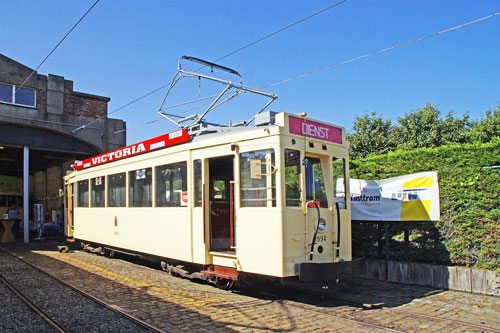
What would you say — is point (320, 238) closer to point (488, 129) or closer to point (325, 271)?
point (325, 271)

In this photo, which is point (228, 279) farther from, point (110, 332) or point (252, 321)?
point (110, 332)

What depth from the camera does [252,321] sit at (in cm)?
537

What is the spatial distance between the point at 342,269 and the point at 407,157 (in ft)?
11.9

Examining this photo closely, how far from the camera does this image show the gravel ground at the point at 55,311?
5094 mm

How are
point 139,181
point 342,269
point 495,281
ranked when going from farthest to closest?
point 139,181
point 495,281
point 342,269

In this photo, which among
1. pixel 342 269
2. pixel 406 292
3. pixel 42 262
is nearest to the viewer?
pixel 342 269

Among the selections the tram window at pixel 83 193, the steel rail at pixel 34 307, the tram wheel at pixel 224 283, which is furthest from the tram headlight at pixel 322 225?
the tram window at pixel 83 193

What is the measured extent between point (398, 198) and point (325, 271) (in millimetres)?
3172

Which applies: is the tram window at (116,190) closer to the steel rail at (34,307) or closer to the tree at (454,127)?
the steel rail at (34,307)

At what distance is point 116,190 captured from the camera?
1047cm

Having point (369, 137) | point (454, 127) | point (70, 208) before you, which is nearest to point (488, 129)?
point (454, 127)

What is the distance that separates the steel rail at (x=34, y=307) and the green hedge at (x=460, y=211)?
22.0ft

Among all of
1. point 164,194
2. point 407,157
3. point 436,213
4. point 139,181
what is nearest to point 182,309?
point 164,194

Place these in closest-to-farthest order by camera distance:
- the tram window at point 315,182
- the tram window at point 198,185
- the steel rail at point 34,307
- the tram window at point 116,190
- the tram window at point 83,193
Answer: the steel rail at point 34,307, the tram window at point 315,182, the tram window at point 198,185, the tram window at point 116,190, the tram window at point 83,193
